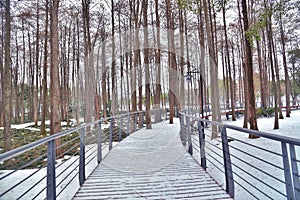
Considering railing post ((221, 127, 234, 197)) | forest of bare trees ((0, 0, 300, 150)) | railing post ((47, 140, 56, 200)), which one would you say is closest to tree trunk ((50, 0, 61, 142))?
forest of bare trees ((0, 0, 300, 150))

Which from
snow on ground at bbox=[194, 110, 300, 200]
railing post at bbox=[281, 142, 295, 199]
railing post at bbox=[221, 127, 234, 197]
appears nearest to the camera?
railing post at bbox=[281, 142, 295, 199]

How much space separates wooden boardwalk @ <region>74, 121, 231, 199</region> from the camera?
8.37ft

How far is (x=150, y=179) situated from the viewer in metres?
3.05

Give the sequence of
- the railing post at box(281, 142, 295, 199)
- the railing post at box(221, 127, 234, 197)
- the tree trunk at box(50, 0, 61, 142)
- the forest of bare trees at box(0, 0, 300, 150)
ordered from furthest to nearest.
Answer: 1. the forest of bare trees at box(0, 0, 300, 150)
2. the tree trunk at box(50, 0, 61, 142)
3. the railing post at box(221, 127, 234, 197)
4. the railing post at box(281, 142, 295, 199)

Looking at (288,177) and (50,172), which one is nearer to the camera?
(288,177)

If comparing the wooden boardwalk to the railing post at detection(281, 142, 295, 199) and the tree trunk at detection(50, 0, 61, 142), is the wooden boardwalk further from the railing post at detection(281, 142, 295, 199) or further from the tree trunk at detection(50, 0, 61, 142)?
the tree trunk at detection(50, 0, 61, 142)

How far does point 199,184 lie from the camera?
283 cm

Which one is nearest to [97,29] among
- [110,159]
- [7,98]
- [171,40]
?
[171,40]

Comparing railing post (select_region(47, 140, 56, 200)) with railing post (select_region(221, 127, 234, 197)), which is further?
railing post (select_region(221, 127, 234, 197))

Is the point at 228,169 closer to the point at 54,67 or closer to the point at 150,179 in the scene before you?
the point at 150,179

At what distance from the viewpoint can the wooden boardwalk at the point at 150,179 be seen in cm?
255

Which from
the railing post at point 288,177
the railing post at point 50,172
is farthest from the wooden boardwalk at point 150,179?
the railing post at point 288,177

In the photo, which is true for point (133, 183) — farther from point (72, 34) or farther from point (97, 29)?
point (72, 34)

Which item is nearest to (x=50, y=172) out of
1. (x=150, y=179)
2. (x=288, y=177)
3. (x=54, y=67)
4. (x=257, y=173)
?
(x=150, y=179)
